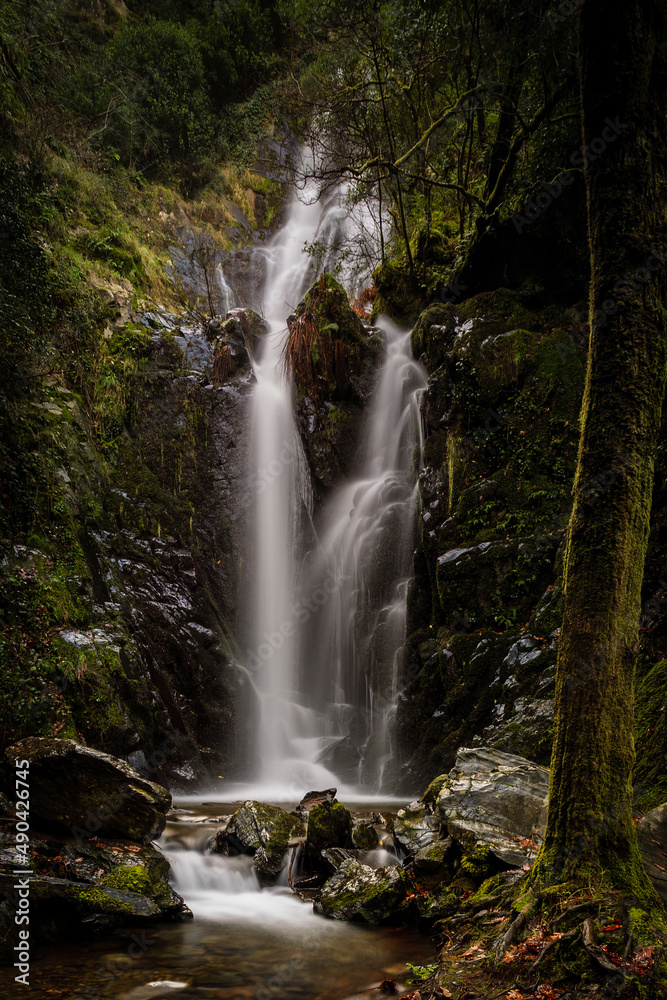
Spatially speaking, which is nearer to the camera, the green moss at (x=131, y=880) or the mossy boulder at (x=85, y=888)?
the mossy boulder at (x=85, y=888)

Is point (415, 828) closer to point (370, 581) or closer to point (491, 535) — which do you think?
point (491, 535)

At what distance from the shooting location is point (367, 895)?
4.62m

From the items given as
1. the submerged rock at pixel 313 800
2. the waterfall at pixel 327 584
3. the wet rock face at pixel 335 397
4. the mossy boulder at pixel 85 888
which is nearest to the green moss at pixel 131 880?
the mossy boulder at pixel 85 888

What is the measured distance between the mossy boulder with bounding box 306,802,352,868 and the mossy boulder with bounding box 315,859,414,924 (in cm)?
51

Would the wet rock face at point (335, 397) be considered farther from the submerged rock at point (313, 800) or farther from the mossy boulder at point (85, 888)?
the mossy boulder at point (85, 888)

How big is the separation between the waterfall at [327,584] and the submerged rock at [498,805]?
3235 mm

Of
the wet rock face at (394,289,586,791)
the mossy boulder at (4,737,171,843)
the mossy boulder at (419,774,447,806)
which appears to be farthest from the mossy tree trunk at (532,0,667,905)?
the mossy boulder at (4,737,171,843)

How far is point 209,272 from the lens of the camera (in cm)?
1872

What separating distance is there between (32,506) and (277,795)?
17.8ft

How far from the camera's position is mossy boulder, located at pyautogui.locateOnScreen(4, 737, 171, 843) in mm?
4988

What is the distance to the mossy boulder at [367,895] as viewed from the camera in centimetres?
450

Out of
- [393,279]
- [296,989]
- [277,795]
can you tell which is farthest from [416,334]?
[296,989]

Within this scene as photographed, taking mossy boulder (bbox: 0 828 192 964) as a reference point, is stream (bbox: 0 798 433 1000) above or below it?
below

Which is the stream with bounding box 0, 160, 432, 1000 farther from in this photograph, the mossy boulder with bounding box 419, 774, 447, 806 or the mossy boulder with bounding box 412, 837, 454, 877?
the mossy boulder with bounding box 419, 774, 447, 806
